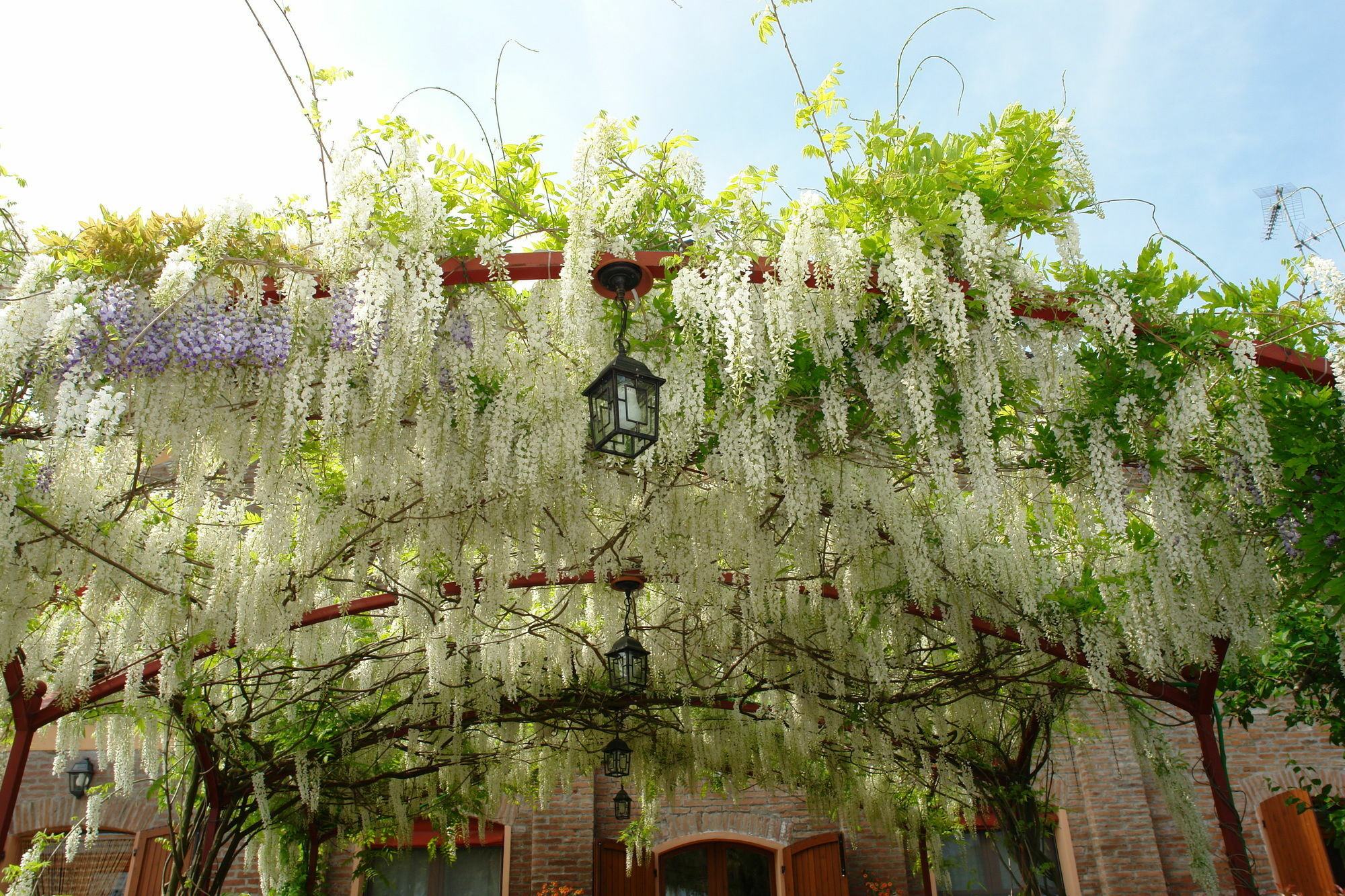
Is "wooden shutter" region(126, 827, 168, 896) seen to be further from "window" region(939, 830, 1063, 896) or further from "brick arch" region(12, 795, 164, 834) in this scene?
"window" region(939, 830, 1063, 896)

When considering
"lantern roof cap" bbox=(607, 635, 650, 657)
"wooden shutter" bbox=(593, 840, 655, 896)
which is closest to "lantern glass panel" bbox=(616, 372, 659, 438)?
"lantern roof cap" bbox=(607, 635, 650, 657)

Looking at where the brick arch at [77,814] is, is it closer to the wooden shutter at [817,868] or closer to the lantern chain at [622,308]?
the wooden shutter at [817,868]

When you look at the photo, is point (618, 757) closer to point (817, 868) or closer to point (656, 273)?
point (817, 868)

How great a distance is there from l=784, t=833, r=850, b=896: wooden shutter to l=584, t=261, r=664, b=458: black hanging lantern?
Result: 696 centimetres

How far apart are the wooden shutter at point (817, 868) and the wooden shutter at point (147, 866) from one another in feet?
20.2

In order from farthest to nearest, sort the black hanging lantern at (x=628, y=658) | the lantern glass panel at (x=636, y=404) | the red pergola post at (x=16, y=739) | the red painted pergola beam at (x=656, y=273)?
the black hanging lantern at (x=628, y=658)
the red pergola post at (x=16, y=739)
the red painted pergola beam at (x=656, y=273)
the lantern glass panel at (x=636, y=404)

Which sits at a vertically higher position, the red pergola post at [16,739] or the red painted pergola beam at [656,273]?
the red painted pergola beam at [656,273]

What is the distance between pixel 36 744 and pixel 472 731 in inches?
167

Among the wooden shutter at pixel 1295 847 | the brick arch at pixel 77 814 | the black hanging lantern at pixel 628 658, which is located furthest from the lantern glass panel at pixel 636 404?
the wooden shutter at pixel 1295 847

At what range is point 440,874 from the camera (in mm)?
8820

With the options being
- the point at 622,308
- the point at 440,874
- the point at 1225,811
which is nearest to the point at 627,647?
the point at 622,308

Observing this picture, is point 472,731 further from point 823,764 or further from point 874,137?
point 874,137

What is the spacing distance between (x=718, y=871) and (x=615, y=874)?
1.16 metres

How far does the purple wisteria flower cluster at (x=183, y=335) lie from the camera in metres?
3.01
